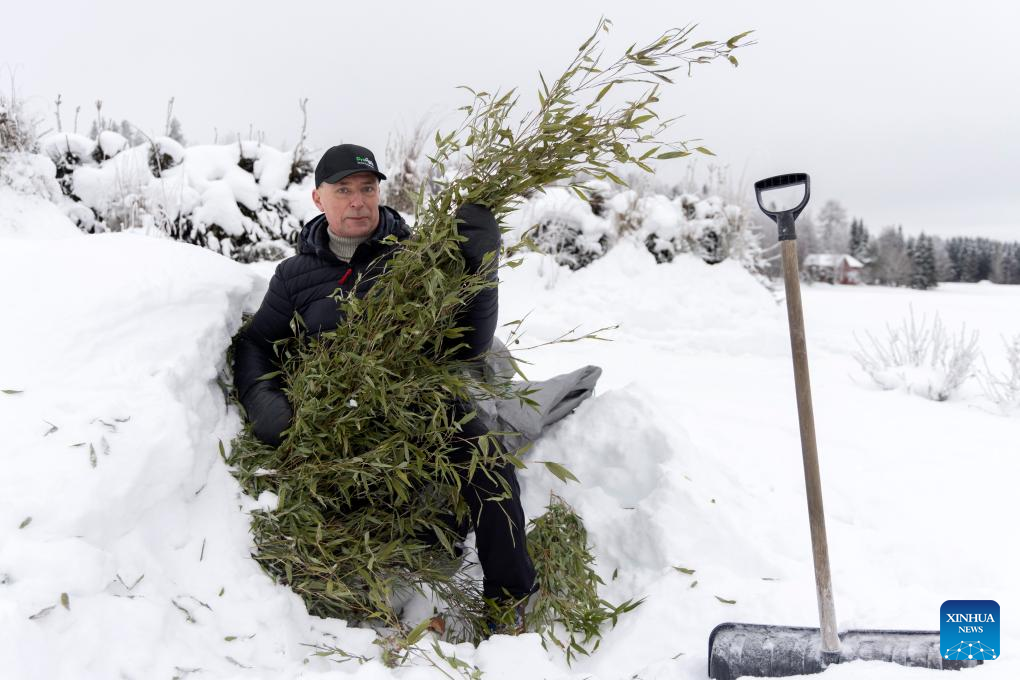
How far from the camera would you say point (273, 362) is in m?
2.19

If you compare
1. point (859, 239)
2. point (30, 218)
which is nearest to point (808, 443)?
point (30, 218)

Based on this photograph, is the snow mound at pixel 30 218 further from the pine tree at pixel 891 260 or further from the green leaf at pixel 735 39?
the pine tree at pixel 891 260

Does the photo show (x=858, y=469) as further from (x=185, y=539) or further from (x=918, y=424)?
(x=185, y=539)

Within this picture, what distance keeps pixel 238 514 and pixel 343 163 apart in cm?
118

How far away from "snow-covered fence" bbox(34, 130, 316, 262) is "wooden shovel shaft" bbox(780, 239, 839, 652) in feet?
17.6

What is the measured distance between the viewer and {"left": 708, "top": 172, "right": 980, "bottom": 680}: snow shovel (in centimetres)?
157

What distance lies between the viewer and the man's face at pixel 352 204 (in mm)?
2250

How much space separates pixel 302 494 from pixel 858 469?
2700 millimetres

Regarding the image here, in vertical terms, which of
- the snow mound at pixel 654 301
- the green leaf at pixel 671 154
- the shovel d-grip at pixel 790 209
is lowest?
the snow mound at pixel 654 301

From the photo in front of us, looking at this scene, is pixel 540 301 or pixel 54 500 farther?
pixel 540 301

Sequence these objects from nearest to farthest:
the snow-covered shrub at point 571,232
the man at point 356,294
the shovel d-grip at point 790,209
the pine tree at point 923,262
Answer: the shovel d-grip at point 790,209, the man at point 356,294, the snow-covered shrub at point 571,232, the pine tree at point 923,262

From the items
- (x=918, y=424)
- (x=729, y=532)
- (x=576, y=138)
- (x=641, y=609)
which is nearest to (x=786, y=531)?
(x=729, y=532)

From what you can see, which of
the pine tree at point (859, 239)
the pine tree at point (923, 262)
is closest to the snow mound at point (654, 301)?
the pine tree at point (923, 262)

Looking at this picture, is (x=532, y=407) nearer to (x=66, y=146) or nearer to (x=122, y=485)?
(x=122, y=485)
